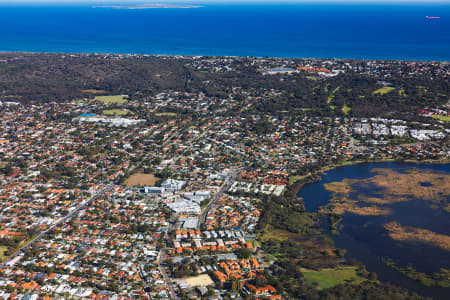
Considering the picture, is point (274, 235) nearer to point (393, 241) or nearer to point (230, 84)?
point (393, 241)

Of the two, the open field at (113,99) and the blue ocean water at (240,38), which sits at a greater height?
the blue ocean water at (240,38)

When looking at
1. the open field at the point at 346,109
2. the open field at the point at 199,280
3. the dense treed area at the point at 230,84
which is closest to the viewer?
the open field at the point at 199,280

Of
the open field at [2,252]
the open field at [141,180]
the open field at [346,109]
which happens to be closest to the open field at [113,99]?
the open field at [141,180]

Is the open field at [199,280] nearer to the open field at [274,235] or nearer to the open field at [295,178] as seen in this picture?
the open field at [274,235]

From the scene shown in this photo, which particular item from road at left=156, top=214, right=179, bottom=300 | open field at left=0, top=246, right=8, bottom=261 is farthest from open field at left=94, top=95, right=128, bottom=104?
open field at left=0, top=246, right=8, bottom=261

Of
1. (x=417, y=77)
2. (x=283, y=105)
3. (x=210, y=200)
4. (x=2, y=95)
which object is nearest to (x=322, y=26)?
(x=417, y=77)

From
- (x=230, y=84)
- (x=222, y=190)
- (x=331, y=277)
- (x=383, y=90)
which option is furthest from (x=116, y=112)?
(x=331, y=277)
